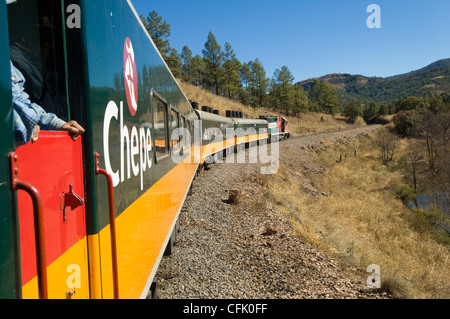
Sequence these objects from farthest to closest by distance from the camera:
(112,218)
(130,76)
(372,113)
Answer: (372,113) → (130,76) → (112,218)

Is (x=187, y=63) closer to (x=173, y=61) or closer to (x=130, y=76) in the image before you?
(x=173, y=61)

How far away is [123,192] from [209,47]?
7586 cm

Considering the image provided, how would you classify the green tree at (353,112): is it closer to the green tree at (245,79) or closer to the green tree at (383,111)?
the green tree at (383,111)

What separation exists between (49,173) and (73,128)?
311mm

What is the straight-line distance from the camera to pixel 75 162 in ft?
6.18

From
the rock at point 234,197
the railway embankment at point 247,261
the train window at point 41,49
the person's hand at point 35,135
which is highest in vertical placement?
the train window at point 41,49

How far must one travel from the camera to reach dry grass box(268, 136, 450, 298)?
295 inches

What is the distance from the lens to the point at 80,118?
6.43 feet

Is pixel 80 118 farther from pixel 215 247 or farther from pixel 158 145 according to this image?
pixel 215 247

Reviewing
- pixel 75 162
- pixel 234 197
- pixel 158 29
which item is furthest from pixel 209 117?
pixel 158 29

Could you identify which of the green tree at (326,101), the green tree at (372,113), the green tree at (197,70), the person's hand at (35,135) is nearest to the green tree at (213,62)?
the green tree at (197,70)

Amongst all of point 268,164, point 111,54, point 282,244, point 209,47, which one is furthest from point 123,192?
point 209,47

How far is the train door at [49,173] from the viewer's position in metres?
1.35
